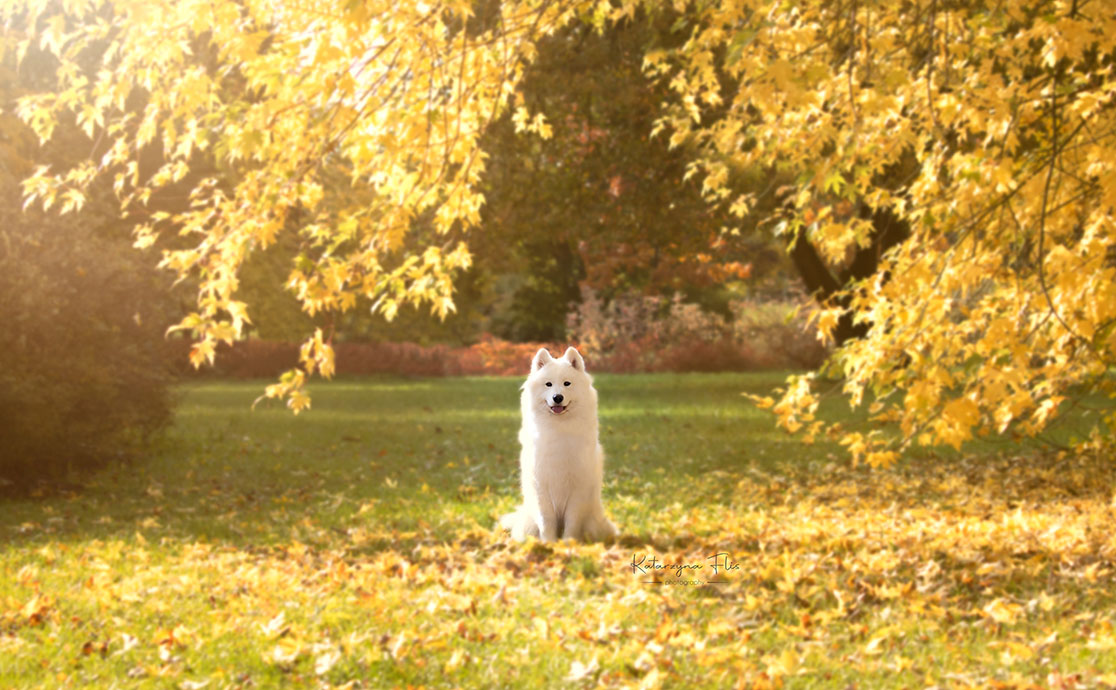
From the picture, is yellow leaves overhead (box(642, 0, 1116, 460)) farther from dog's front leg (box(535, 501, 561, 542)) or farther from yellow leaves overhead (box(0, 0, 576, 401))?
yellow leaves overhead (box(0, 0, 576, 401))

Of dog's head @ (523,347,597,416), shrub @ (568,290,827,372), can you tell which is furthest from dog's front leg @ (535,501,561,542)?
shrub @ (568,290,827,372)

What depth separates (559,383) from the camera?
542 centimetres

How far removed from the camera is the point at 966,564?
6.11 m

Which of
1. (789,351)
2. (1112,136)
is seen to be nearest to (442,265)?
(1112,136)

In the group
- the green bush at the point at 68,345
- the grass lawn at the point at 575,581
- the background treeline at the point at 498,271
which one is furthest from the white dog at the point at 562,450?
the green bush at the point at 68,345

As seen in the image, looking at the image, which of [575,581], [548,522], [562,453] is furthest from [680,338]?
[575,581]

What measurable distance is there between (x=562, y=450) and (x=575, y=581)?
666 mm

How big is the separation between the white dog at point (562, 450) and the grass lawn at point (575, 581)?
20cm

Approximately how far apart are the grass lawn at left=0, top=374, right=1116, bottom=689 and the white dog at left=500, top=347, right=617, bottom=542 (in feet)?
0.65

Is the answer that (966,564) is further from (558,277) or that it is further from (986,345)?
(558,277)

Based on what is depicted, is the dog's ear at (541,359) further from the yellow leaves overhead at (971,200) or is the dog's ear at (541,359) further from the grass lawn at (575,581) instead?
the yellow leaves overhead at (971,200)

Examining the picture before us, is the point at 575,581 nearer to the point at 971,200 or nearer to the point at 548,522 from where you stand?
the point at 548,522

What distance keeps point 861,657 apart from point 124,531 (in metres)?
5.80

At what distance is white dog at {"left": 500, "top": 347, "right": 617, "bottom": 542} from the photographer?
17.9 feet
